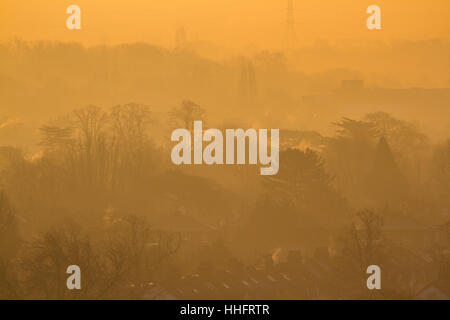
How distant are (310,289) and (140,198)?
22.1ft

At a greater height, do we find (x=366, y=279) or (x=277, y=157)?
(x=277, y=157)

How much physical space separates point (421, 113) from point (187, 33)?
29.0ft

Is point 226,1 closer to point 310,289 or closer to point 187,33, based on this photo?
point 187,33

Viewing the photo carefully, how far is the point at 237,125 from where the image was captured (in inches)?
898

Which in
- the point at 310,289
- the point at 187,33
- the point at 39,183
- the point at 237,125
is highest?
the point at 187,33

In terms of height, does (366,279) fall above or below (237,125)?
below

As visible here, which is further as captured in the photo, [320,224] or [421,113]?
[421,113]

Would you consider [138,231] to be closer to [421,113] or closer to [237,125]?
[237,125]

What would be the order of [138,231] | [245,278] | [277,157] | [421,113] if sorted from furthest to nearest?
[421,113] < [277,157] < [138,231] < [245,278]

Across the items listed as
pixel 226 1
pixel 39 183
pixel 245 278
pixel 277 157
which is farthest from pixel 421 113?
pixel 39 183

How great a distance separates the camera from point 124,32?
2294 centimetres

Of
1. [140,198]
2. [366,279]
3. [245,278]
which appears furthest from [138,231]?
[366,279]

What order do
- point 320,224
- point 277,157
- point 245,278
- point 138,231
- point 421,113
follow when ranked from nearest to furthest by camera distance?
1. point 245,278
2. point 138,231
3. point 320,224
4. point 277,157
5. point 421,113

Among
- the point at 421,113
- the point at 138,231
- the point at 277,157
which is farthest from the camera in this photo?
the point at 421,113
